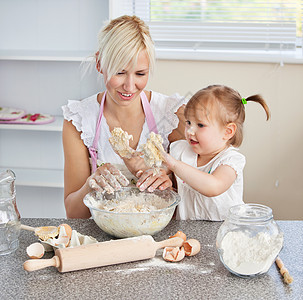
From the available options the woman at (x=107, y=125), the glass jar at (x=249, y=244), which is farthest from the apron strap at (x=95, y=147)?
the glass jar at (x=249, y=244)

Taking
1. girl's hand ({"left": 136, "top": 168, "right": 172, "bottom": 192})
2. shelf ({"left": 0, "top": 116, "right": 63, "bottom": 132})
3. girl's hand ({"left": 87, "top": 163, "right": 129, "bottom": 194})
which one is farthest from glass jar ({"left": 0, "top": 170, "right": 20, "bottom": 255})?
shelf ({"left": 0, "top": 116, "right": 63, "bottom": 132})

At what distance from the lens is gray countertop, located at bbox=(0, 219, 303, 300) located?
42.4 inches

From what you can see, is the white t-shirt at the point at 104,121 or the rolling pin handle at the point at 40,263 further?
the white t-shirt at the point at 104,121

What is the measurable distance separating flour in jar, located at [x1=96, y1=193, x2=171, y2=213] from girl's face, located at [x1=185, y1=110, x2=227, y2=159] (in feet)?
0.81

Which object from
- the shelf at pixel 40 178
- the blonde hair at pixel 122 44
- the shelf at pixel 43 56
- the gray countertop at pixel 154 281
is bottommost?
the shelf at pixel 40 178

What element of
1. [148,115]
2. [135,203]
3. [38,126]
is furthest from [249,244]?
[38,126]

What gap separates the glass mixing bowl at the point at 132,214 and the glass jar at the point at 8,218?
0.67 feet

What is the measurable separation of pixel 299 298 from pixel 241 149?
1.75 metres

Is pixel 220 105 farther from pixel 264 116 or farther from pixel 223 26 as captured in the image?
pixel 223 26

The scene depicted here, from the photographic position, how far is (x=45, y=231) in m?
1.33

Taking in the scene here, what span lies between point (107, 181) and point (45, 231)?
0.92ft

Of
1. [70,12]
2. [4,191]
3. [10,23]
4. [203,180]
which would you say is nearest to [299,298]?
[203,180]

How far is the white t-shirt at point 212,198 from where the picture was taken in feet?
5.30

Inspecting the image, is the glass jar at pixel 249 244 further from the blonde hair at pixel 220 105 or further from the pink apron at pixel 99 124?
the pink apron at pixel 99 124
